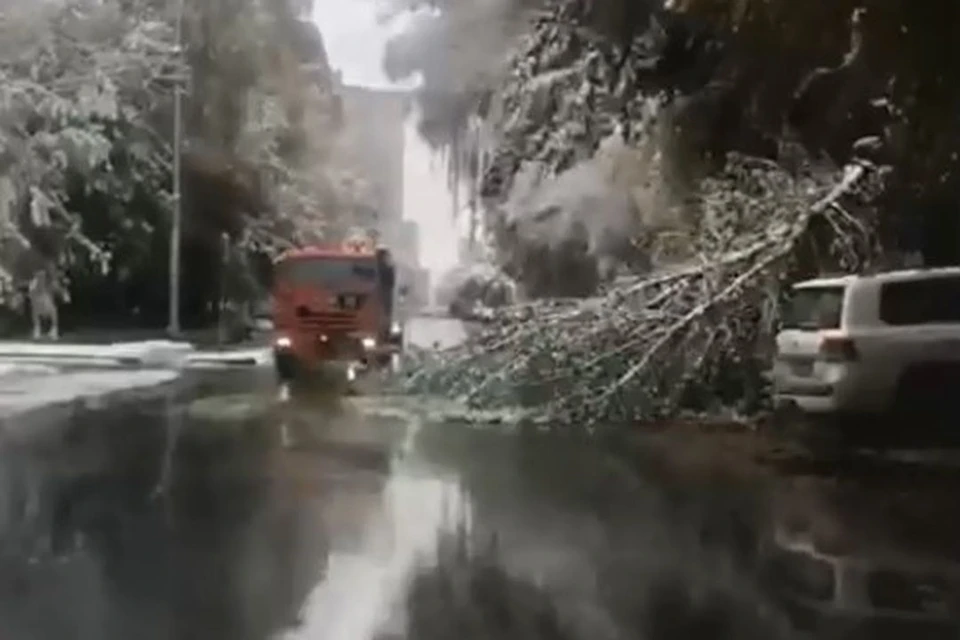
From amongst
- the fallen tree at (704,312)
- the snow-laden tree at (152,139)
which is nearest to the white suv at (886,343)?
the fallen tree at (704,312)

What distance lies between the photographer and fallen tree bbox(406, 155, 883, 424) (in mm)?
13734

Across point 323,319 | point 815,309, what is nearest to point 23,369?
point 323,319

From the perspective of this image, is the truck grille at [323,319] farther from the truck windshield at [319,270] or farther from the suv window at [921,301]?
the suv window at [921,301]

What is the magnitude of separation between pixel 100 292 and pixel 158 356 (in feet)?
4.47

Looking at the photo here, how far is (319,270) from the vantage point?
679 inches

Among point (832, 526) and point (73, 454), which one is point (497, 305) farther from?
point (832, 526)

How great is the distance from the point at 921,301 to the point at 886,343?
15.5 inches

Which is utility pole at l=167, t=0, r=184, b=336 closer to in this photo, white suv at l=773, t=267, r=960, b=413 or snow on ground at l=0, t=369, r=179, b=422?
snow on ground at l=0, t=369, r=179, b=422

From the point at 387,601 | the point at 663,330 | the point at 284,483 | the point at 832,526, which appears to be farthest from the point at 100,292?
the point at 387,601

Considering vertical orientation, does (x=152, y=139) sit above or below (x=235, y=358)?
above

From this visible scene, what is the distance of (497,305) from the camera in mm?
14438

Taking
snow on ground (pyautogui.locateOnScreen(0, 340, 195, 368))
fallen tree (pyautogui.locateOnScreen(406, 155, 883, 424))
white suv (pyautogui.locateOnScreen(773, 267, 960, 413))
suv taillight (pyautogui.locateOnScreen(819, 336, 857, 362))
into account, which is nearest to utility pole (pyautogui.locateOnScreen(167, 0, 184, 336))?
snow on ground (pyautogui.locateOnScreen(0, 340, 195, 368))

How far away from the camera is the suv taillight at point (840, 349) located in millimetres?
12750

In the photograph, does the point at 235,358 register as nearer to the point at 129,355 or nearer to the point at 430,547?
the point at 129,355
